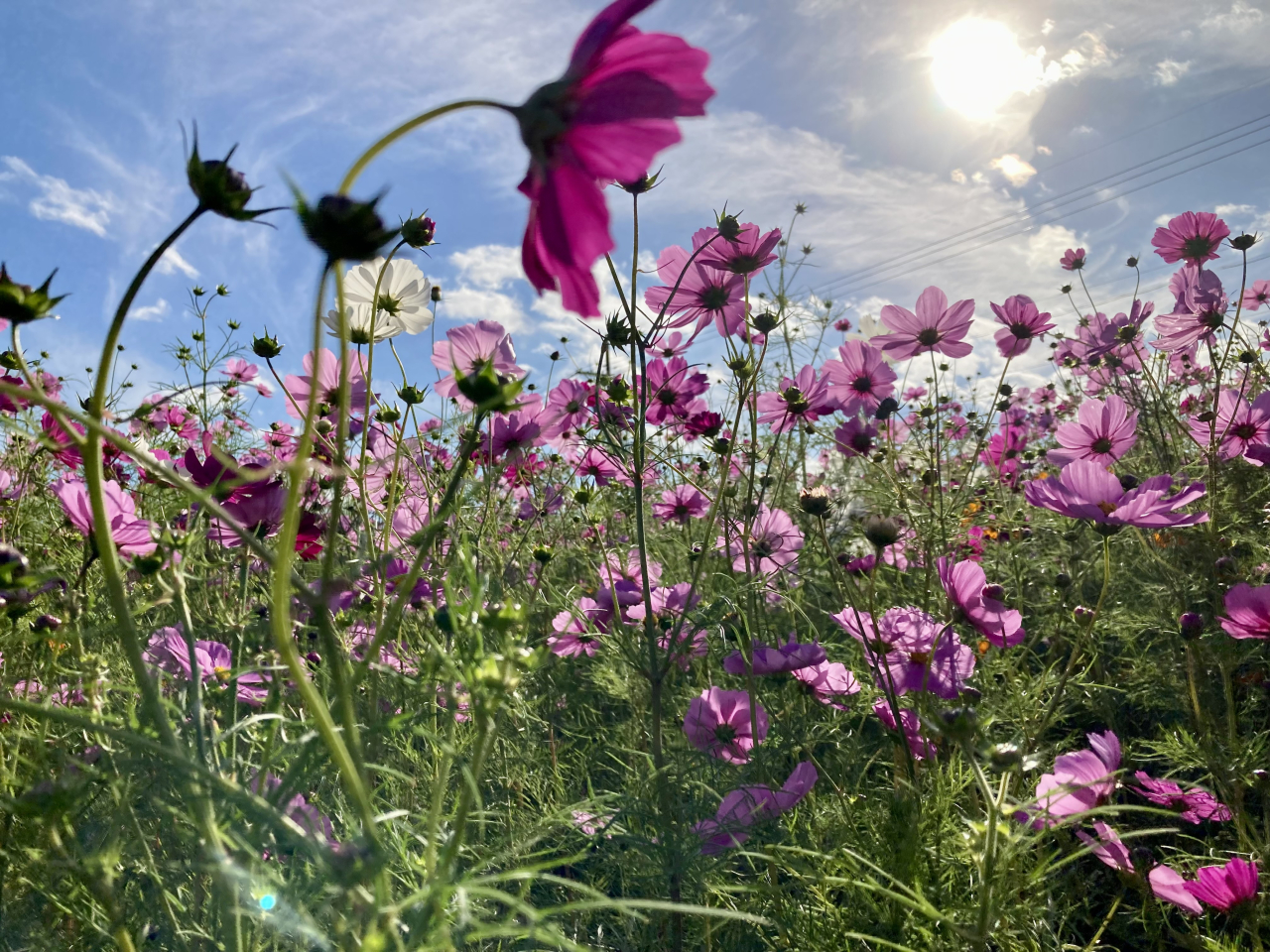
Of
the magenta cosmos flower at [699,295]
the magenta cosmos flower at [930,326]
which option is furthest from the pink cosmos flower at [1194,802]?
the magenta cosmos flower at [699,295]

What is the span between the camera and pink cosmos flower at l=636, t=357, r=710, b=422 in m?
1.43

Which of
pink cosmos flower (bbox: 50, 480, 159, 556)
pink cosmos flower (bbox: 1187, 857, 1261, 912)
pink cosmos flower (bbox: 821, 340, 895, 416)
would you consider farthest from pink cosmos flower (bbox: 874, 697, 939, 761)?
pink cosmos flower (bbox: 50, 480, 159, 556)

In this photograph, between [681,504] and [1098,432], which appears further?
[681,504]

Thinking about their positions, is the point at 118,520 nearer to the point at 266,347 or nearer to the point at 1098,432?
the point at 266,347

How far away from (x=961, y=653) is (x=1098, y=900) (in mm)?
580

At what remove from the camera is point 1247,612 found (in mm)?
1070

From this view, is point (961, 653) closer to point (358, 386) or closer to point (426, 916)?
point (426, 916)

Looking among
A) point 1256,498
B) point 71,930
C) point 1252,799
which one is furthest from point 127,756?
point 1256,498

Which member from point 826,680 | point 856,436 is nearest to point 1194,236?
point 856,436

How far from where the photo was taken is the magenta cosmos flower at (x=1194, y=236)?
6.31 feet

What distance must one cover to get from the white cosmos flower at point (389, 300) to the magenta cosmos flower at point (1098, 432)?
1.16 m

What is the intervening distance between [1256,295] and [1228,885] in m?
2.42

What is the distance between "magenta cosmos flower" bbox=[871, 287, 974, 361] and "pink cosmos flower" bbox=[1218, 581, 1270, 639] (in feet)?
2.04

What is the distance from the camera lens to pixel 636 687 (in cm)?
152
